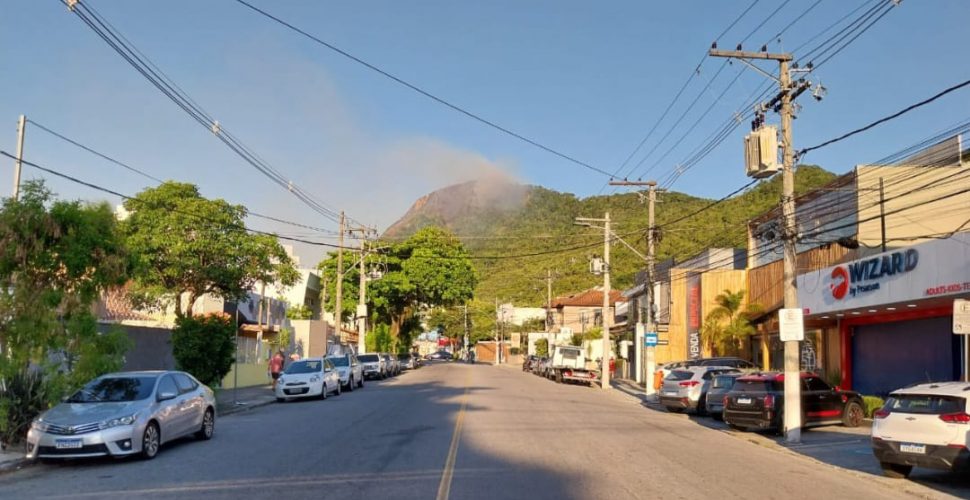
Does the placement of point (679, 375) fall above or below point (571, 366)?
above

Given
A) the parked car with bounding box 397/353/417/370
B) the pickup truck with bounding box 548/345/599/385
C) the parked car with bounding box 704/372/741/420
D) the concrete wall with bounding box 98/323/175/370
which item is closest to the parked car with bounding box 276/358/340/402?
the concrete wall with bounding box 98/323/175/370

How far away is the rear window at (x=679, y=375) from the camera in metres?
28.6

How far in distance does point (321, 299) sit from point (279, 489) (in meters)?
57.2

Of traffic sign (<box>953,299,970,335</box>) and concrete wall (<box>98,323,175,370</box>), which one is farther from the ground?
traffic sign (<box>953,299,970,335</box>)

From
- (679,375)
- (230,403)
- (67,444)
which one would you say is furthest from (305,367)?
(67,444)

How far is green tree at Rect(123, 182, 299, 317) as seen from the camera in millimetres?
30984

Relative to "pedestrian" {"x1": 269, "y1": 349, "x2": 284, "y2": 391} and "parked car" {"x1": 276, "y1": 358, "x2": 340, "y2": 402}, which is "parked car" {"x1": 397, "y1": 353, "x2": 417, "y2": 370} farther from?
"parked car" {"x1": 276, "y1": 358, "x2": 340, "y2": 402}

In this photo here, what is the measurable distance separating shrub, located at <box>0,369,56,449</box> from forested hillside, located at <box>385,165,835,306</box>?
26.0 meters

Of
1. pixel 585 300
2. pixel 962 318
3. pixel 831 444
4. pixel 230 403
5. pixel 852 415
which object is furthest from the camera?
pixel 585 300

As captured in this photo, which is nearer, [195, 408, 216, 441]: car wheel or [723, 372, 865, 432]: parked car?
[195, 408, 216, 441]: car wheel

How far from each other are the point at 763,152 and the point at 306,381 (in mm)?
17681

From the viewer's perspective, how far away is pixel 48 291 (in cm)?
1524

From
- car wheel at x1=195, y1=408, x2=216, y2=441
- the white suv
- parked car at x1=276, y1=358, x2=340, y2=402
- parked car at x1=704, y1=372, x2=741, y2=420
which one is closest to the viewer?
the white suv

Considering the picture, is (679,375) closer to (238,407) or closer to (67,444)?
(238,407)
